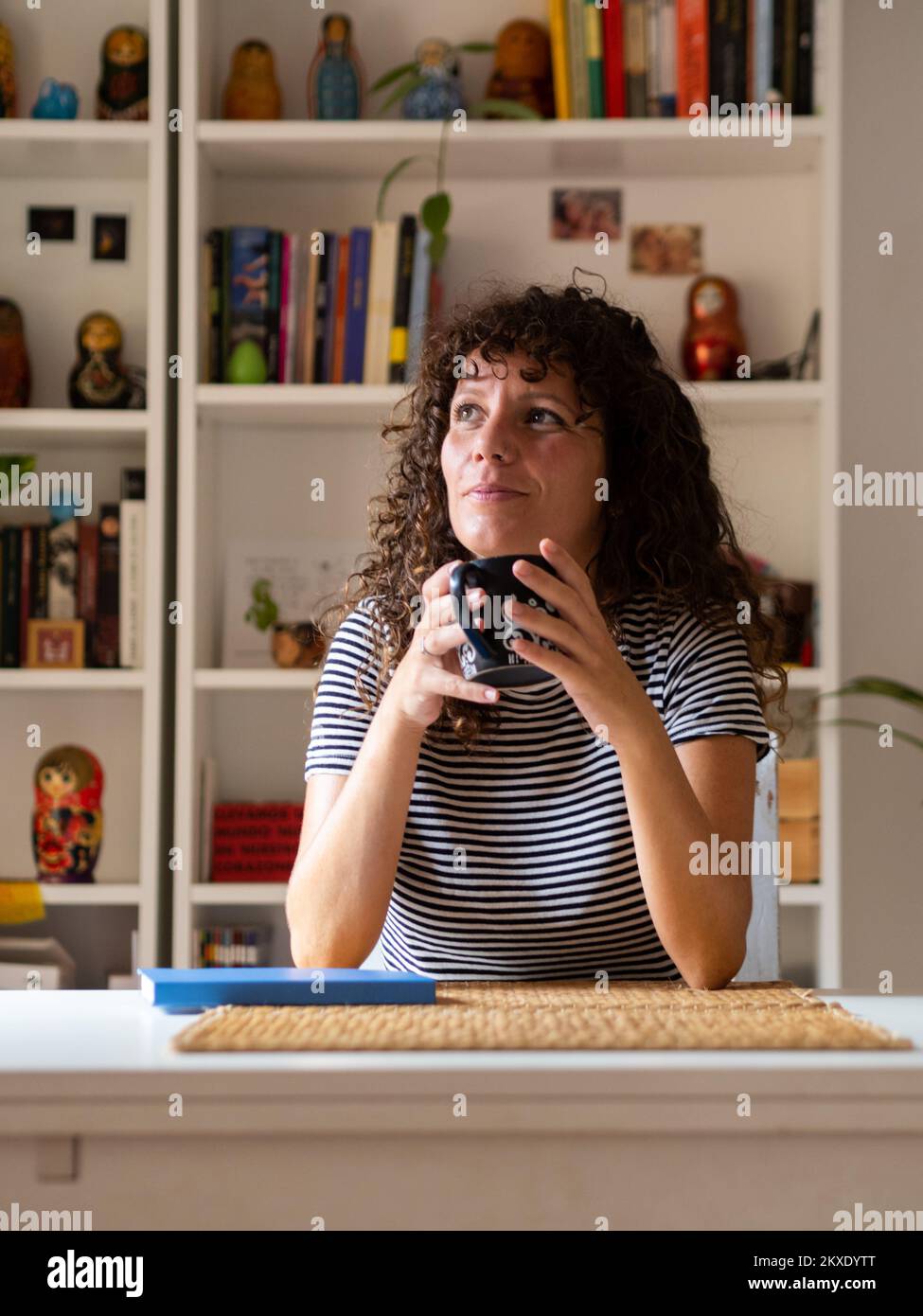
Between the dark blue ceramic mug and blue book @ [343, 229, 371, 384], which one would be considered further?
blue book @ [343, 229, 371, 384]

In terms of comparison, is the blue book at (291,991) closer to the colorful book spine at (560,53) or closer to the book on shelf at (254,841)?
the book on shelf at (254,841)

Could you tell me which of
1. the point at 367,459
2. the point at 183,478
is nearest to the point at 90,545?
the point at 183,478

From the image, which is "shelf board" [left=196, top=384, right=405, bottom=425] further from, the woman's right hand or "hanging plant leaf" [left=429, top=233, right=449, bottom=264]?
the woman's right hand

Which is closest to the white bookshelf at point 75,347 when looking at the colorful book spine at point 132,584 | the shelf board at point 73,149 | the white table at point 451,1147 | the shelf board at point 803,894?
the shelf board at point 73,149

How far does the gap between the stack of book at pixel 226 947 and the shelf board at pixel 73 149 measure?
1346 millimetres

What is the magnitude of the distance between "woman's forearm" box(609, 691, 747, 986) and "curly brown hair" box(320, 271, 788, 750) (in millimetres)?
221

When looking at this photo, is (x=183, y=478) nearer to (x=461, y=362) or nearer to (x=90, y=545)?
(x=90, y=545)

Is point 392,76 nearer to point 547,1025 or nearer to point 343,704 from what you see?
point 343,704

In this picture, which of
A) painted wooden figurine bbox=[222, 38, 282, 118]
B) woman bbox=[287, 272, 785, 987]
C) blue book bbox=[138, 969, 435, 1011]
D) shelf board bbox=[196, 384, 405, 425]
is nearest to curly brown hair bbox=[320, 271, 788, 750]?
woman bbox=[287, 272, 785, 987]

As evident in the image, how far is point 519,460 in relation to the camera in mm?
1213

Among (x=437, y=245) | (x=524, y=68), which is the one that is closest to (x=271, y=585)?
(x=437, y=245)

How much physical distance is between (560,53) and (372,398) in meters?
0.68

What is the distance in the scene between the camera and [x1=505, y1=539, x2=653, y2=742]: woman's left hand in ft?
3.17
